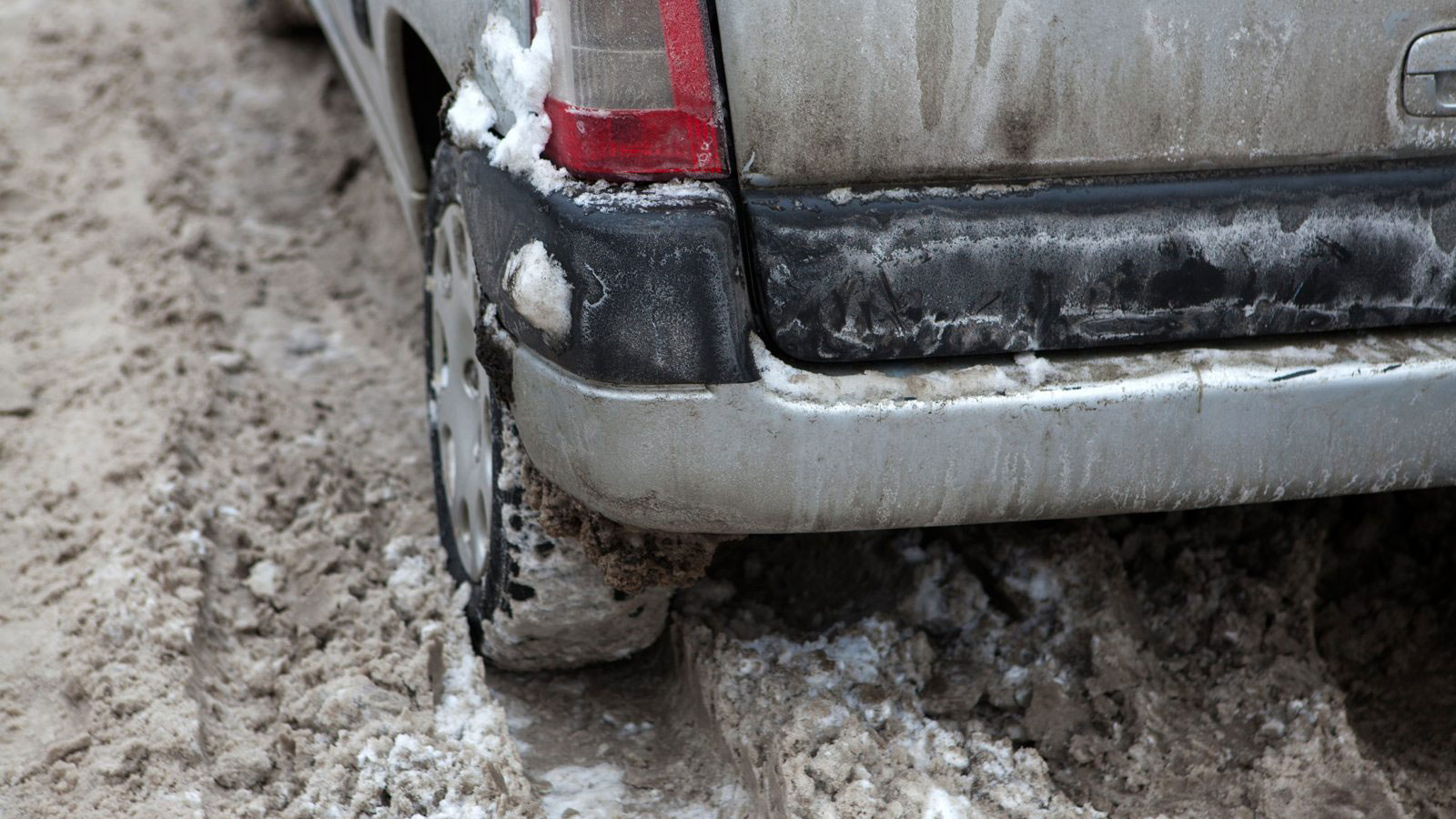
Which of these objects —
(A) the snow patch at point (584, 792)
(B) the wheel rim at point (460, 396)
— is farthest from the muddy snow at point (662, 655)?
(B) the wheel rim at point (460, 396)

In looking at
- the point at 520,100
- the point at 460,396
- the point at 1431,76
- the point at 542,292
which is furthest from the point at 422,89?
the point at 1431,76

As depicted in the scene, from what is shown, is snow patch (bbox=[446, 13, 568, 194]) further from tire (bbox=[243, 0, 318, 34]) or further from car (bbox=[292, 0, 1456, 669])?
tire (bbox=[243, 0, 318, 34])

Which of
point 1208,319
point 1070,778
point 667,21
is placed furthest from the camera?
point 1070,778

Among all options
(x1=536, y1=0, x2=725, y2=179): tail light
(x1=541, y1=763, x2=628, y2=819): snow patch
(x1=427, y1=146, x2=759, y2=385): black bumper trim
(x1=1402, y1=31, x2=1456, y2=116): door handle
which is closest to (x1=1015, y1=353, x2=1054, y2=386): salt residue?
(x1=427, y1=146, x2=759, y2=385): black bumper trim

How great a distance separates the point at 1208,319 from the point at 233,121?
12.5 ft

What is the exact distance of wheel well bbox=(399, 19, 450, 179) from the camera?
238 centimetres

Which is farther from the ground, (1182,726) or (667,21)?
(667,21)

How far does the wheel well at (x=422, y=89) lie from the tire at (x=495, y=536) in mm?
304

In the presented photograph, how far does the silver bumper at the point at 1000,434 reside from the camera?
1.60 m

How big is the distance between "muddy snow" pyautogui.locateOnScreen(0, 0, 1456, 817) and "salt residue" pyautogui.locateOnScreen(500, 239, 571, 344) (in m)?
0.81

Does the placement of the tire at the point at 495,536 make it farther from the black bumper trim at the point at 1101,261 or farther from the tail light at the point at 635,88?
the black bumper trim at the point at 1101,261

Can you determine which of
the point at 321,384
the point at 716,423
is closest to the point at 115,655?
the point at 321,384

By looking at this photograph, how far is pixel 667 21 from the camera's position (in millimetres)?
1516

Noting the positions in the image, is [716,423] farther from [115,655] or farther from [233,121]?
[233,121]
